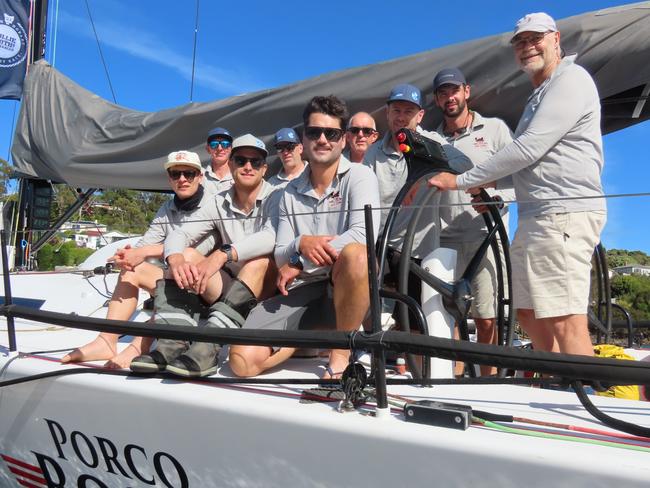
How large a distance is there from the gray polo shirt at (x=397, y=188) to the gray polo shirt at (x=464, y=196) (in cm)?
11

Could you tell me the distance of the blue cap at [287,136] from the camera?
338 cm

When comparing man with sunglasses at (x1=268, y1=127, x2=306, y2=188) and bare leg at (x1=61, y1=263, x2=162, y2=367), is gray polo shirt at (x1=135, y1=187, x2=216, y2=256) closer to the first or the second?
bare leg at (x1=61, y1=263, x2=162, y2=367)

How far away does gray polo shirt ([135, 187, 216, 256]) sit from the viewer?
2768 millimetres

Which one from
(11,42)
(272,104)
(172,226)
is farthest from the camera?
(11,42)

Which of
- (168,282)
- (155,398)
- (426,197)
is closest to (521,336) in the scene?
(426,197)

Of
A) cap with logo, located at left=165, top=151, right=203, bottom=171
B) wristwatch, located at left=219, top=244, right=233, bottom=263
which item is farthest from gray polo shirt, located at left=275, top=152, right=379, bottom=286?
cap with logo, located at left=165, top=151, right=203, bottom=171

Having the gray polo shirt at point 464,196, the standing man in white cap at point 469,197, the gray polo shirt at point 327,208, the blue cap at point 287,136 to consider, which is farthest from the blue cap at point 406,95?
the blue cap at point 287,136

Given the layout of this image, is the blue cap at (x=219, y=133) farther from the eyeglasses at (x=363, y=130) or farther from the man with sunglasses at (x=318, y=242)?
the man with sunglasses at (x=318, y=242)

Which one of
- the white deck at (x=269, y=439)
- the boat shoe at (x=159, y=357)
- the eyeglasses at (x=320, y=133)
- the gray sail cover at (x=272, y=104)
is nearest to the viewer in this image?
the white deck at (x=269, y=439)

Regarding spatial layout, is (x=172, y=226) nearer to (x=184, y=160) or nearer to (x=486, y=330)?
(x=184, y=160)

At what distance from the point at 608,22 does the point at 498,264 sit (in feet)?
4.29

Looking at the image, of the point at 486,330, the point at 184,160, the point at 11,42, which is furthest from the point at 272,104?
the point at 11,42

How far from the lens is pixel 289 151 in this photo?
3420 millimetres

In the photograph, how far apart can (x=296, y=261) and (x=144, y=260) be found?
3.23 feet
